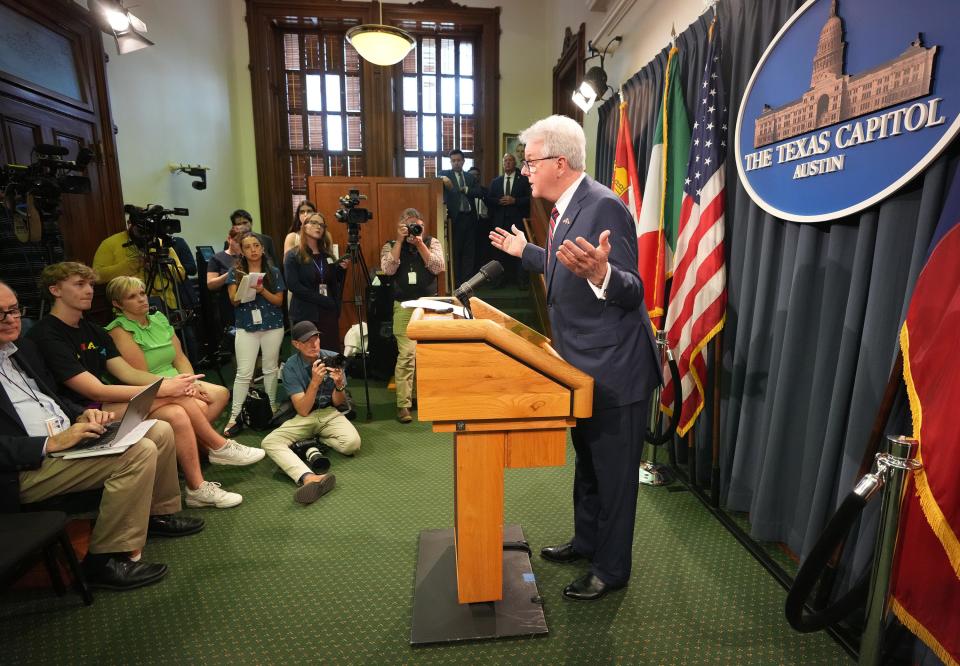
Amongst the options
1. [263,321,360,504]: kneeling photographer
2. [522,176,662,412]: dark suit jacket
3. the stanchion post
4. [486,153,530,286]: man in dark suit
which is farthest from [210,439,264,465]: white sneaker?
[486,153,530,286]: man in dark suit

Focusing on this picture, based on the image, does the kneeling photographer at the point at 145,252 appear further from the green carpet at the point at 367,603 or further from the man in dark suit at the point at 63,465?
the green carpet at the point at 367,603

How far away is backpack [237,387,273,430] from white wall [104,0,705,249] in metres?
2.89

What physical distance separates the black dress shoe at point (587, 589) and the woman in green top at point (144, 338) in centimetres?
213

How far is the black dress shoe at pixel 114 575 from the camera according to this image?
2.04 m

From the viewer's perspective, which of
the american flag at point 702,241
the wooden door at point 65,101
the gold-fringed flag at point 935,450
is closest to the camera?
the gold-fringed flag at point 935,450

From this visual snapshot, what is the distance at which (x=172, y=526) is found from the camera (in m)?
2.44

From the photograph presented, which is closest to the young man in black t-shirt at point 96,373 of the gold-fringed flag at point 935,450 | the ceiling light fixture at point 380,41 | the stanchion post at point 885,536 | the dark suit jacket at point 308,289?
the dark suit jacket at point 308,289

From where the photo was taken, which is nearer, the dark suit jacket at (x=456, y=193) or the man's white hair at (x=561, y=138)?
the man's white hair at (x=561, y=138)

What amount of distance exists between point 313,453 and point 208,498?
1.95ft

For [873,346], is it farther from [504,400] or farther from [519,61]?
[519,61]

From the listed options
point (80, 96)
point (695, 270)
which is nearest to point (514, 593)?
point (695, 270)

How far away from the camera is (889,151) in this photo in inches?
62.4

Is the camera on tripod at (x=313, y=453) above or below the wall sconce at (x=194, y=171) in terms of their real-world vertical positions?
below

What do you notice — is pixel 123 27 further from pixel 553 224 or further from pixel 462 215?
pixel 553 224
